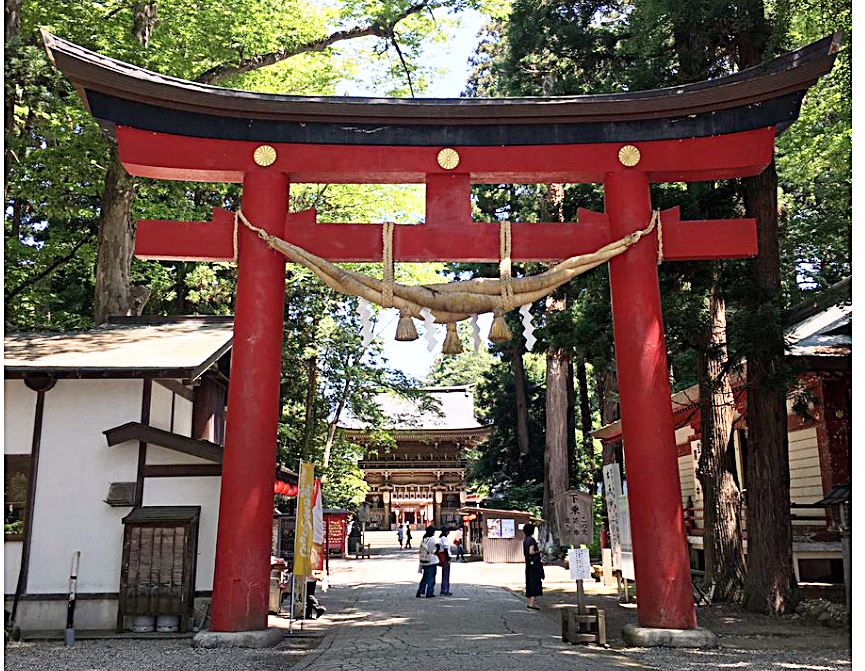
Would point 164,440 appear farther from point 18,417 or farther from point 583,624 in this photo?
point 583,624

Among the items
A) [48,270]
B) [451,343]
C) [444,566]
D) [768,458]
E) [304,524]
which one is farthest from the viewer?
[48,270]

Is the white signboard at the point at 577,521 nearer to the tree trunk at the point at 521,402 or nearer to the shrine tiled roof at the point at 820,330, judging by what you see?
the shrine tiled roof at the point at 820,330

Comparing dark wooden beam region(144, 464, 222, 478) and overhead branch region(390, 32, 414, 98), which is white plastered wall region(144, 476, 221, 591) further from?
overhead branch region(390, 32, 414, 98)

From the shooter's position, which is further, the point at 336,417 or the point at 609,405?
the point at 609,405

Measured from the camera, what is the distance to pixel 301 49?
703 inches

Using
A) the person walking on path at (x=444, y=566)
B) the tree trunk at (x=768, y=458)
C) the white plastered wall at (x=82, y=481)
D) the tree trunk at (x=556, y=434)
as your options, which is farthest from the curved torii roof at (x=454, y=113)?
the tree trunk at (x=556, y=434)

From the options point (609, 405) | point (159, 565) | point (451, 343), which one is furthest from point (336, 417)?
point (451, 343)

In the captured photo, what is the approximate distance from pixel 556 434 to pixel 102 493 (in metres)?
18.2

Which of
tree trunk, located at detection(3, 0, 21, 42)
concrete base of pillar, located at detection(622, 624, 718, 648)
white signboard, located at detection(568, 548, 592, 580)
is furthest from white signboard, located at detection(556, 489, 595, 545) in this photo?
tree trunk, located at detection(3, 0, 21, 42)

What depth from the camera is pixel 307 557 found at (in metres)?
10.1

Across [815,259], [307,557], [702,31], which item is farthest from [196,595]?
[815,259]

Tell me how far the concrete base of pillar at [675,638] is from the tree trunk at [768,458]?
13.0 feet

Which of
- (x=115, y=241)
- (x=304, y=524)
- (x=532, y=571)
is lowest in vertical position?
(x=532, y=571)

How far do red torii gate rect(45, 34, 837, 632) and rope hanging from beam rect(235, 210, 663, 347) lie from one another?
32 centimetres
